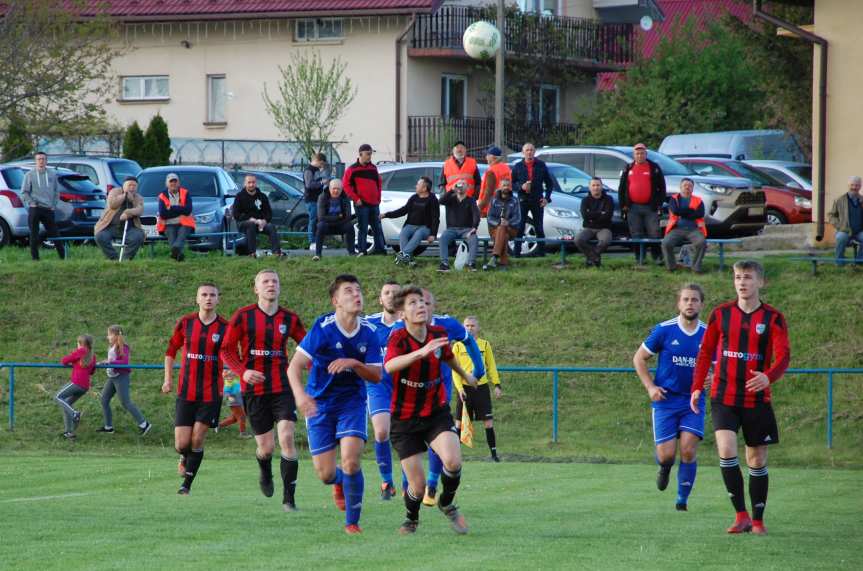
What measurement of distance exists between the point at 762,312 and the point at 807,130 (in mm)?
28337

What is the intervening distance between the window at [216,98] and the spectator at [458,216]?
21726 mm

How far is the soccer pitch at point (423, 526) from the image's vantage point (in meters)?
9.09

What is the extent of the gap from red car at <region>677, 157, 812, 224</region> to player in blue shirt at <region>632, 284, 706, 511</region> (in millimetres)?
16750

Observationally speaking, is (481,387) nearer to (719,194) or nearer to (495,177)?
(495,177)

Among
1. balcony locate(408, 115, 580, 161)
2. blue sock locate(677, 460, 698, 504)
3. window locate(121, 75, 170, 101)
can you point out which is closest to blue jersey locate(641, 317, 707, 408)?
blue sock locate(677, 460, 698, 504)

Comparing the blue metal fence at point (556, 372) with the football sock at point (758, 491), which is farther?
the blue metal fence at point (556, 372)

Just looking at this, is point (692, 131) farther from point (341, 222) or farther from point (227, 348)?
point (227, 348)

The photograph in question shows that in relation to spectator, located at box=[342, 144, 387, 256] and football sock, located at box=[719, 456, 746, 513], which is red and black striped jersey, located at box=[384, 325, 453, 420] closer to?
football sock, located at box=[719, 456, 746, 513]

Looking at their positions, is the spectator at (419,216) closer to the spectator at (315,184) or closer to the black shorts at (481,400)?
the spectator at (315,184)

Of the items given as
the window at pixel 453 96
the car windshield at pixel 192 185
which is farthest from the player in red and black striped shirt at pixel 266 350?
the window at pixel 453 96

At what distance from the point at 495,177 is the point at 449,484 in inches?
544

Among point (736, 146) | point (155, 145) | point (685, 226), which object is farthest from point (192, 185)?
point (736, 146)

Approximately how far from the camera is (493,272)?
24.0 m

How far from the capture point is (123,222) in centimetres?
2478
